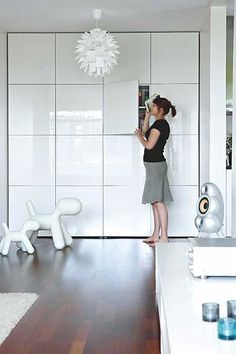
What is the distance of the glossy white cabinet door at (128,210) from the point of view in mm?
6496

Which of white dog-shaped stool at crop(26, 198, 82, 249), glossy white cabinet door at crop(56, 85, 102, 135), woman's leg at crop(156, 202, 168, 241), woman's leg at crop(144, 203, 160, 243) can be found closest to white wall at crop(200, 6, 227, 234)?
woman's leg at crop(156, 202, 168, 241)

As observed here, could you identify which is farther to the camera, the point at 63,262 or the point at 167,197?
the point at 167,197

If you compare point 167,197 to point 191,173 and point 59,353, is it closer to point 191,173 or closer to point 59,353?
point 191,173

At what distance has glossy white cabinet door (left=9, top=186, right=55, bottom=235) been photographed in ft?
21.4

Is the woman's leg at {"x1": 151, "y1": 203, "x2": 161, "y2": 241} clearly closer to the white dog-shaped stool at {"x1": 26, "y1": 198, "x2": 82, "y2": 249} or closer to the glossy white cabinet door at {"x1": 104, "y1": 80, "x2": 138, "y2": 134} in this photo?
the white dog-shaped stool at {"x1": 26, "y1": 198, "x2": 82, "y2": 249}

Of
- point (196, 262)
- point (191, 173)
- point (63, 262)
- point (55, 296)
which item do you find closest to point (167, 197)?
point (191, 173)

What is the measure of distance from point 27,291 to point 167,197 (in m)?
2.23

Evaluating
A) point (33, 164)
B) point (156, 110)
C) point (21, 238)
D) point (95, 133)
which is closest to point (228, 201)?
point (156, 110)

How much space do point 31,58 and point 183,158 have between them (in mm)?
2055

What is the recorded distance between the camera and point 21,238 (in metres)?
5.37

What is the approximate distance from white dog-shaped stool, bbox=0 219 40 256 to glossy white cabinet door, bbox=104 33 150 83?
197 centimetres

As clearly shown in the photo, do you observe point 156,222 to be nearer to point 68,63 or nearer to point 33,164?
point 33,164

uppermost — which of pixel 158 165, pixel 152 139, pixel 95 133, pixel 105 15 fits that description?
pixel 105 15

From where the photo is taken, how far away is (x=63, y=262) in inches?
194
